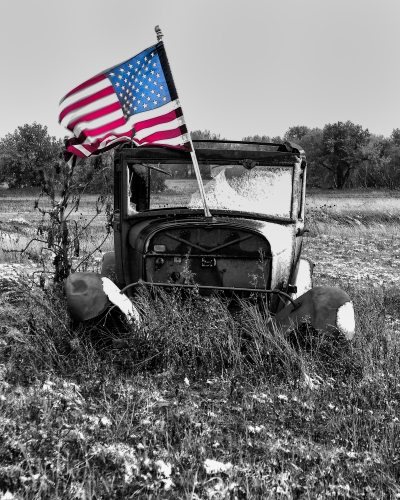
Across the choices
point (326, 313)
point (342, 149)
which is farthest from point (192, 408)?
point (342, 149)

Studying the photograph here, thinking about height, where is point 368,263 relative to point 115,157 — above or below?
below

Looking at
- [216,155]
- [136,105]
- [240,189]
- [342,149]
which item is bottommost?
[240,189]

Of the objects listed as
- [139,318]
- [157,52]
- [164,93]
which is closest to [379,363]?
[139,318]

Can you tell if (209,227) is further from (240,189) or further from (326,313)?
(326,313)

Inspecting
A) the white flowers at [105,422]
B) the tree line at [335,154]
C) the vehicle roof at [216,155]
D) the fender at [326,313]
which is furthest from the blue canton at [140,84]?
the tree line at [335,154]

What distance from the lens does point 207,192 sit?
5988 mm

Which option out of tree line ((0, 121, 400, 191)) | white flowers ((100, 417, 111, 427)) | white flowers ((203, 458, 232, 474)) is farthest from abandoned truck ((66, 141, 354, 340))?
tree line ((0, 121, 400, 191))

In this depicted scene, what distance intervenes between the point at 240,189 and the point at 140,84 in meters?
→ 1.45

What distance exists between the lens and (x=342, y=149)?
206ft

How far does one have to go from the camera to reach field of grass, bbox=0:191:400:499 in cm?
289

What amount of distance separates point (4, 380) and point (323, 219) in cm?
1629

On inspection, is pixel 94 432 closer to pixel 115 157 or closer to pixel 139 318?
pixel 139 318

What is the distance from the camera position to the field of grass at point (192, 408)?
2.89m

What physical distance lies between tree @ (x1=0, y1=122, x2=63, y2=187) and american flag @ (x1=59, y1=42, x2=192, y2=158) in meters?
43.0
